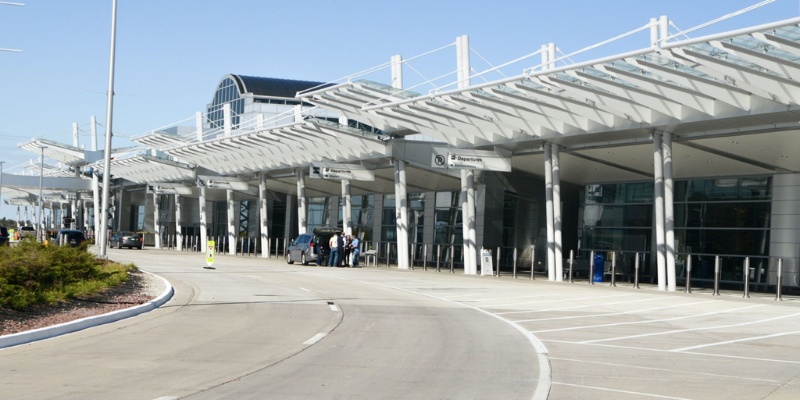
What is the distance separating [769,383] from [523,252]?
3626 centimetres

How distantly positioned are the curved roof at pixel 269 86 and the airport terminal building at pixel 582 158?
109 feet

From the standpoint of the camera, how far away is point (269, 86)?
92125mm

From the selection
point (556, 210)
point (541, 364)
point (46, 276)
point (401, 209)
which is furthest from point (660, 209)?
point (46, 276)

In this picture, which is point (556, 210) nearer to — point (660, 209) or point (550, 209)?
point (550, 209)

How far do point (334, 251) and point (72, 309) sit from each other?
25.5 m

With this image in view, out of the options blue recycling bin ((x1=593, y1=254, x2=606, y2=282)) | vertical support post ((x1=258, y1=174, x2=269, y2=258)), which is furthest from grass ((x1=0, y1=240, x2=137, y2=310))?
vertical support post ((x1=258, y1=174, x2=269, y2=258))

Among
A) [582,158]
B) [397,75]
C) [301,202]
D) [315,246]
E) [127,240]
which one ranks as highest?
[397,75]

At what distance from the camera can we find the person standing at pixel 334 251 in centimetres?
3900

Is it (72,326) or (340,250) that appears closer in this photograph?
(72,326)

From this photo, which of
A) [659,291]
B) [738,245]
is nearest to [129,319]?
[659,291]

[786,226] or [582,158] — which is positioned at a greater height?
[582,158]

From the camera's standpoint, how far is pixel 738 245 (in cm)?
3381

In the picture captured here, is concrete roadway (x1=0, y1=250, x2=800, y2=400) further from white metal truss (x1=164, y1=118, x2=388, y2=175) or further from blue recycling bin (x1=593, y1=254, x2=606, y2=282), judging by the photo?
white metal truss (x1=164, y1=118, x2=388, y2=175)

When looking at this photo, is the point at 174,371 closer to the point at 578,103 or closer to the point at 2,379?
the point at 2,379
